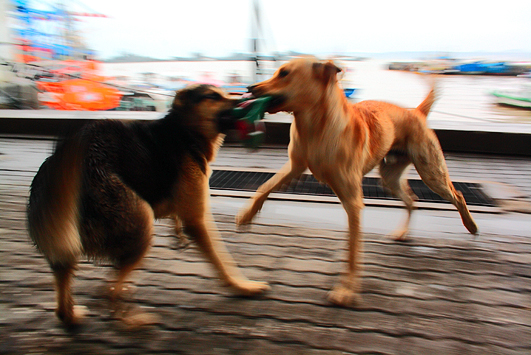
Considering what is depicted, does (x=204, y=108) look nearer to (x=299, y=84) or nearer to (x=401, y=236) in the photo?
(x=299, y=84)

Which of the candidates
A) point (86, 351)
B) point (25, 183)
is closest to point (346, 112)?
point (86, 351)

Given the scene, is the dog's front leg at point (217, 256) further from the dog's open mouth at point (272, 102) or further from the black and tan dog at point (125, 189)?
the dog's open mouth at point (272, 102)

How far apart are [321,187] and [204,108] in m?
1.96

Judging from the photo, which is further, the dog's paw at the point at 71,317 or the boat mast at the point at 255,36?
the boat mast at the point at 255,36

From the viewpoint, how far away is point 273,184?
7.13 ft

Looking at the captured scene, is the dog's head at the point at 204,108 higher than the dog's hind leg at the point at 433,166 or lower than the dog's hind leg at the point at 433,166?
higher

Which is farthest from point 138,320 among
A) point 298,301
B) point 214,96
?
point 214,96

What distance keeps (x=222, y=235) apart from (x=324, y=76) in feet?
4.44

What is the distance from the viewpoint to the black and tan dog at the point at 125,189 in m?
1.46

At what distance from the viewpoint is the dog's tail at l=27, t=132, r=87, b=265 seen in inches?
56.7

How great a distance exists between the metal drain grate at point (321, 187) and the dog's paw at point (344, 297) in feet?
4.29

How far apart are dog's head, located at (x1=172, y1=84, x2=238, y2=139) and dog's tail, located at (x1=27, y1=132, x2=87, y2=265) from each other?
19.3 inches

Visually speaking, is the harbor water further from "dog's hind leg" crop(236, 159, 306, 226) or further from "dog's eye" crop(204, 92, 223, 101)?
"dog's eye" crop(204, 92, 223, 101)

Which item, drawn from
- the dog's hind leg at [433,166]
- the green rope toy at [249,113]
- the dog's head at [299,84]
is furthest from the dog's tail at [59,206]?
the dog's hind leg at [433,166]
